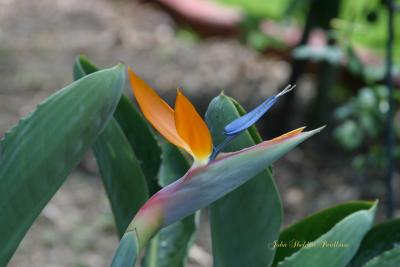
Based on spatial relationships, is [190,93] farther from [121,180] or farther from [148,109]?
[148,109]

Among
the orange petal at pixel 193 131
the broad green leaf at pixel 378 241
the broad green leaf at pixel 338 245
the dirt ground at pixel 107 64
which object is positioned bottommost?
the dirt ground at pixel 107 64

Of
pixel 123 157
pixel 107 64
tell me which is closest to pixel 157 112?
pixel 123 157

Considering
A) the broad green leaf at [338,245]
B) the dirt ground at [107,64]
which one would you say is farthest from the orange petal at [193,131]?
the dirt ground at [107,64]

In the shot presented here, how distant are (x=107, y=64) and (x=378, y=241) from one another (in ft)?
7.74

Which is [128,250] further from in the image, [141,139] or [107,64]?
[107,64]

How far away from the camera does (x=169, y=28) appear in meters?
3.84

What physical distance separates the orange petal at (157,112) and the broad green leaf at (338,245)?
165 millimetres

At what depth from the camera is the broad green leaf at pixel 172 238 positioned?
963 mm

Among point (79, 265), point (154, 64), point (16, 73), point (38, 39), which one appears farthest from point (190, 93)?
point (79, 265)

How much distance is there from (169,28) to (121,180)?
2.98 metres

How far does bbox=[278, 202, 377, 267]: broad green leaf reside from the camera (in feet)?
2.53

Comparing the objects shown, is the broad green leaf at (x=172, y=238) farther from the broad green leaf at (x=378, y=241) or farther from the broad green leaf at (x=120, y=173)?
the broad green leaf at (x=378, y=241)

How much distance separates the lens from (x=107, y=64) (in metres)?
3.16

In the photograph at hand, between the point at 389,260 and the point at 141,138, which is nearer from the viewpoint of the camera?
the point at 389,260
